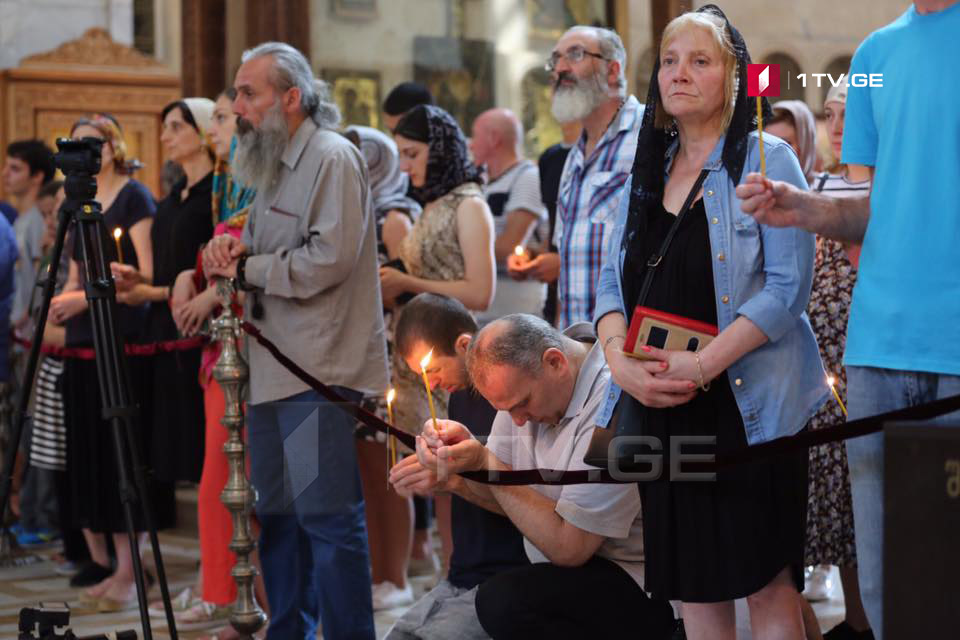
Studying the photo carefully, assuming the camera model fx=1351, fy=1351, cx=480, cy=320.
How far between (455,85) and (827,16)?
92.2 inches

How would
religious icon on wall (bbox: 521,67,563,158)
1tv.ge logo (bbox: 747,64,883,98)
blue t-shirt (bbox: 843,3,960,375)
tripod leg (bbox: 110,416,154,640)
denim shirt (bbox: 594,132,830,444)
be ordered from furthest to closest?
religious icon on wall (bbox: 521,67,563,158), tripod leg (bbox: 110,416,154,640), denim shirt (bbox: 594,132,830,444), 1tv.ge logo (bbox: 747,64,883,98), blue t-shirt (bbox: 843,3,960,375)

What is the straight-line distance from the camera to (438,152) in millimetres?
4961

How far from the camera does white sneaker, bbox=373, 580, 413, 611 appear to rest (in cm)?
496

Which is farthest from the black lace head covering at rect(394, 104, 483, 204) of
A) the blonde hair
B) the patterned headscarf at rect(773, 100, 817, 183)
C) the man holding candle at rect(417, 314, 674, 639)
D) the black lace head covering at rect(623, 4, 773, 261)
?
the blonde hair

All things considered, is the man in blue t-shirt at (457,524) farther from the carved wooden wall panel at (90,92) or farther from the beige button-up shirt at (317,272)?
the carved wooden wall panel at (90,92)

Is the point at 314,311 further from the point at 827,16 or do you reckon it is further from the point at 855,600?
the point at 827,16

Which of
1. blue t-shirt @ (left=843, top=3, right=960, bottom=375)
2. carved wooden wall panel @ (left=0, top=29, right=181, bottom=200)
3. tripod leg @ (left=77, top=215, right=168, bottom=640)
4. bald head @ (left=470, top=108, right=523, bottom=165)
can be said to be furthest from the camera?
carved wooden wall panel @ (left=0, top=29, right=181, bottom=200)

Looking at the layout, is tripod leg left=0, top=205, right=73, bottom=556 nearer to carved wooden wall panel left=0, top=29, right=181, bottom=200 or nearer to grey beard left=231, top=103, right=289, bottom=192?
grey beard left=231, top=103, right=289, bottom=192

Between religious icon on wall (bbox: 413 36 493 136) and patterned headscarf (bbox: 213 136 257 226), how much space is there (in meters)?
3.70

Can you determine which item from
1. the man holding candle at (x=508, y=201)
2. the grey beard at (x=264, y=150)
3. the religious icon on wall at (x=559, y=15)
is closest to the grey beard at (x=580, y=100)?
the man holding candle at (x=508, y=201)

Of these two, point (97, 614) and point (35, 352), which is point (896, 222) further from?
point (97, 614)

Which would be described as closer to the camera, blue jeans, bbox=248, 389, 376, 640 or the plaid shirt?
blue jeans, bbox=248, 389, 376, 640

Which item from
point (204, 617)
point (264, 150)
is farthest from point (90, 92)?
point (264, 150)

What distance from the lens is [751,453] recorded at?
2.58m
